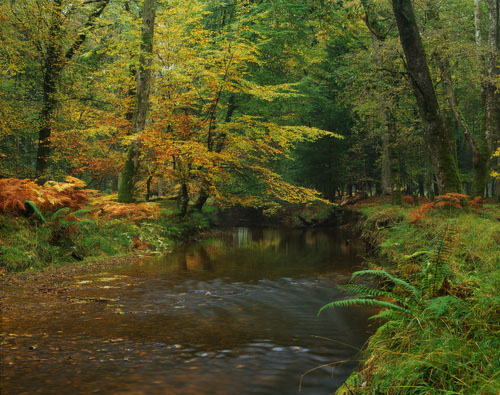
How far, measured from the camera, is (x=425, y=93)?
27.0 feet

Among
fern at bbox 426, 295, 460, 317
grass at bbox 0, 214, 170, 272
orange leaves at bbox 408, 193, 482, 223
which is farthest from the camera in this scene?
orange leaves at bbox 408, 193, 482, 223

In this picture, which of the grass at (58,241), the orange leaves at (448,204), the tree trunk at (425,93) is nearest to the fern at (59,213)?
the grass at (58,241)

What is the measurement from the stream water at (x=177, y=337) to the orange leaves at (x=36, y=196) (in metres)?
2.19

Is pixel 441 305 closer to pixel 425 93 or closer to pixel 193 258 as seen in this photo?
pixel 425 93

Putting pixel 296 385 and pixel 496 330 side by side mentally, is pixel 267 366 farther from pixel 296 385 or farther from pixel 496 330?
pixel 496 330

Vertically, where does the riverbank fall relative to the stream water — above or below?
above

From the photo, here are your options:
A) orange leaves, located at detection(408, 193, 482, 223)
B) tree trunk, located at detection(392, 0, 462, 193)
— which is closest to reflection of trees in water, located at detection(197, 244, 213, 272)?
orange leaves, located at detection(408, 193, 482, 223)

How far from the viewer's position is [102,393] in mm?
2961

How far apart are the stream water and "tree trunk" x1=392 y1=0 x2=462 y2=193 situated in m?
3.45

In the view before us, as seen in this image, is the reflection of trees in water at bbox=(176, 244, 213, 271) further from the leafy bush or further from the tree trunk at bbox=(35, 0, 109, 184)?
the tree trunk at bbox=(35, 0, 109, 184)

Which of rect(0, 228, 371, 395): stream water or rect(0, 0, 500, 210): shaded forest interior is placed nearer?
rect(0, 228, 371, 395): stream water

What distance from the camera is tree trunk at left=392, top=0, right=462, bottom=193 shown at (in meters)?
8.04

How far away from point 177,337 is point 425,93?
23.4ft

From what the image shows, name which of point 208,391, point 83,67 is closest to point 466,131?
point 208,391
